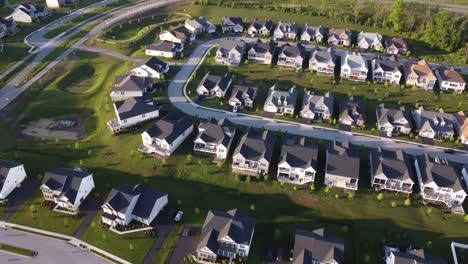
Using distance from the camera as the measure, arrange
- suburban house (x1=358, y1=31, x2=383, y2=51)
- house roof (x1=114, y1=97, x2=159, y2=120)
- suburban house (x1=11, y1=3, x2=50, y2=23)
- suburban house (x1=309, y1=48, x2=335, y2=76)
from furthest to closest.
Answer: suburban house (x1=11, y1=3, x2=50, y2=23) → suburban house (x1=358, y1=31, x2=383, y2=51) → suburban house (x1=309, y1=48, x2=335, y2=76) → house roof (x1=114, y1=97, x2=159, y2=120)

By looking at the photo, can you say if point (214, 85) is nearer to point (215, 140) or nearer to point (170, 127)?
point (170, 127)

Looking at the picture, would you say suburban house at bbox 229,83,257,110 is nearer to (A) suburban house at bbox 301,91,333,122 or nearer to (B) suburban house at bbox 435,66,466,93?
(A) suburban house at bbox 301,91,333,122

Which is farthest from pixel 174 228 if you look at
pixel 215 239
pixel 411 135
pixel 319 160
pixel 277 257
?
pixel 411 135

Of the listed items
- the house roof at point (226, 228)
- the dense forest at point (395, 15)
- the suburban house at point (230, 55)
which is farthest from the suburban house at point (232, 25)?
the house roof at point (226, 228)

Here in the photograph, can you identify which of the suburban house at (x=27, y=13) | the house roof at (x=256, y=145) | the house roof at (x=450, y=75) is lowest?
the house roof at (x=256, y=145)

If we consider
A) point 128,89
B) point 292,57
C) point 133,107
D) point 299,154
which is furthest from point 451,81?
point 128,89

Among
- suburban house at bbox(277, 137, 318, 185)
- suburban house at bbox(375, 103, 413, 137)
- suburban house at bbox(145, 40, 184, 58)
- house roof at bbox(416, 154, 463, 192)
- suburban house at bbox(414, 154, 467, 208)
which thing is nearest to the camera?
suburban house at bbox(414, 154, 467, 208)

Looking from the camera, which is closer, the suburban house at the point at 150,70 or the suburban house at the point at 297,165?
Answer: the suburban house at the point at 297,165

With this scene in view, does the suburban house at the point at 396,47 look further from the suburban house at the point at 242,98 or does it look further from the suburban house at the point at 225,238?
the suburban house at the point at 225,238

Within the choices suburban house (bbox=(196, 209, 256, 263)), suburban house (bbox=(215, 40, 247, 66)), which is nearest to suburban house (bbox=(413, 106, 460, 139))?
suburban house (bbox=(196, 209, 256, 263))
